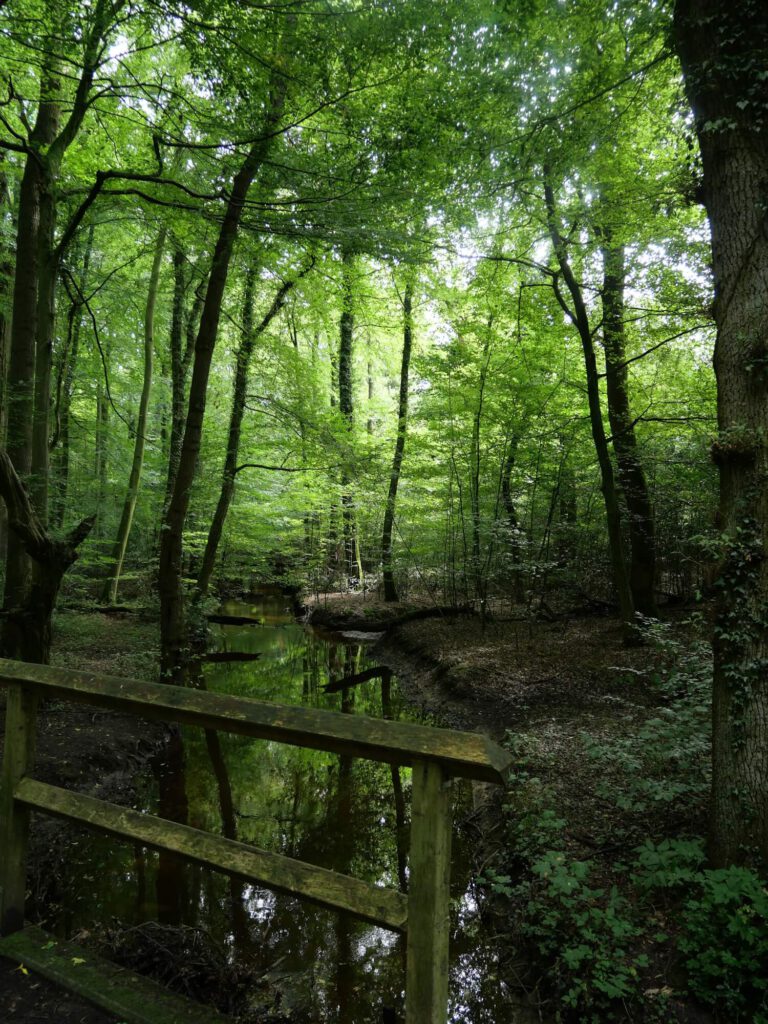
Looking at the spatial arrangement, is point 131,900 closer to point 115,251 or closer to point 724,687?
point 724,687

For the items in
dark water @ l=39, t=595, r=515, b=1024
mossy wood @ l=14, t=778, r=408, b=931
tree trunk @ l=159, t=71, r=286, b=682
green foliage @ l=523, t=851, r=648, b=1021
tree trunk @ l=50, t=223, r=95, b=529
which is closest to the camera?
mossy wood @ l=14, t=778, r=408, b=931

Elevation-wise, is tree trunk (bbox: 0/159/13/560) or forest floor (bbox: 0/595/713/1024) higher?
tree trunk (bbox: 0/159/13/560)

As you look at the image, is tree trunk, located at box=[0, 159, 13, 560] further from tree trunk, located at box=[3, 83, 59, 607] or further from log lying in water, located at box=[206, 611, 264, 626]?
log lying in water, located at box=[206, 611, 264, 626]

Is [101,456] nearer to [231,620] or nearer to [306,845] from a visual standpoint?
[231,620]

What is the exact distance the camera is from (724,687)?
314 cm

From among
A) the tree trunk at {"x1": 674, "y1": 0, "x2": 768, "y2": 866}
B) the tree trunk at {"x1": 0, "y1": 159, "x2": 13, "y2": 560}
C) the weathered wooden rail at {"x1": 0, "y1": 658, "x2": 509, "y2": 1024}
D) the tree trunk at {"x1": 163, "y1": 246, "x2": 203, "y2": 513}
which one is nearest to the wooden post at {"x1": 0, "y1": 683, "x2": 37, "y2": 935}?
the weathered wooden rail at {"x1": 0, "y1": 658, "x2": 509, "y2": 1024}

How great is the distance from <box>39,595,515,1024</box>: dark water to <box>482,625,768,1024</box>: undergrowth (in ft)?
1.62

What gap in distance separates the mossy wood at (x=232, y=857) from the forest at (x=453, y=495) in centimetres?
20

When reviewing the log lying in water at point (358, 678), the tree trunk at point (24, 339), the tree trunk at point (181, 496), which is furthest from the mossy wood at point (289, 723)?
the log lying in water at point (358, 678)

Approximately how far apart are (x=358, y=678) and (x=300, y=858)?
5668 mm

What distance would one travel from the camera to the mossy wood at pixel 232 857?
170 centimetres

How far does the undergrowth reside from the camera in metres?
2.69

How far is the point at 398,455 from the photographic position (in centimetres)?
1509

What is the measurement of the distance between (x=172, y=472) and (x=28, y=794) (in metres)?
12.9
